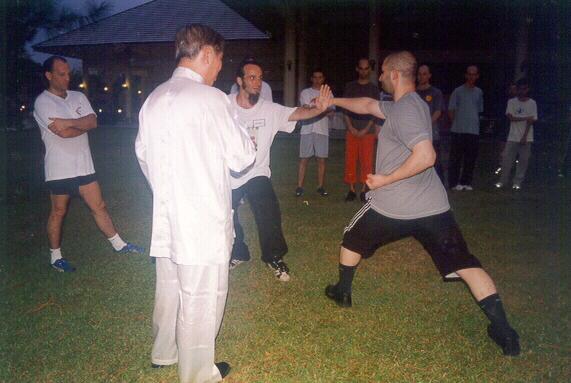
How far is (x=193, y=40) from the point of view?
2744 millimetres

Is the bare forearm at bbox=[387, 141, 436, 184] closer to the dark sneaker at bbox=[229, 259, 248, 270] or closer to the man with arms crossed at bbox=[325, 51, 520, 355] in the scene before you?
the man with arms crossed at bbox=[325, 51, 520, 355]

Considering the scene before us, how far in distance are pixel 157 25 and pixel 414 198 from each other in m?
27.6

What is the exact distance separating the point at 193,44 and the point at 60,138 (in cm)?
290

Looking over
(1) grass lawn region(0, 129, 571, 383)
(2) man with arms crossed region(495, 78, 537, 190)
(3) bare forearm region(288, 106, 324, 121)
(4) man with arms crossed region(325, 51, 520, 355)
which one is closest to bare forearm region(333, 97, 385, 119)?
(4) man with arms crossed region(325, 51, 520, 355)

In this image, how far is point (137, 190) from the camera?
962 cm

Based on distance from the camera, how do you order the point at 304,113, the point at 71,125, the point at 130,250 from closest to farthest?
the point at 304,113
the point at 71,125
the point at 130,250

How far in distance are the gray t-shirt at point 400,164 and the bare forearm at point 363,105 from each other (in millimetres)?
102

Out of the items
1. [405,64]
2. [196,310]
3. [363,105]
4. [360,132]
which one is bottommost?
[196,310]

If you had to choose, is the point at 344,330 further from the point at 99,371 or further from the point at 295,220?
the point at 295,220

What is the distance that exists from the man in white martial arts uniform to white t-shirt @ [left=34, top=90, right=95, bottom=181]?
98.3 inches

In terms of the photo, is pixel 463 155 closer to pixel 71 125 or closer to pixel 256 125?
pixel 256 125

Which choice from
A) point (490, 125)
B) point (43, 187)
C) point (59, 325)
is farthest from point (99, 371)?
point (490, 125)

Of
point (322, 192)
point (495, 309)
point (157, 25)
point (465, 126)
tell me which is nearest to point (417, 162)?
point (495, 309)

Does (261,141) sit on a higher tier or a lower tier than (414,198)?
higher
